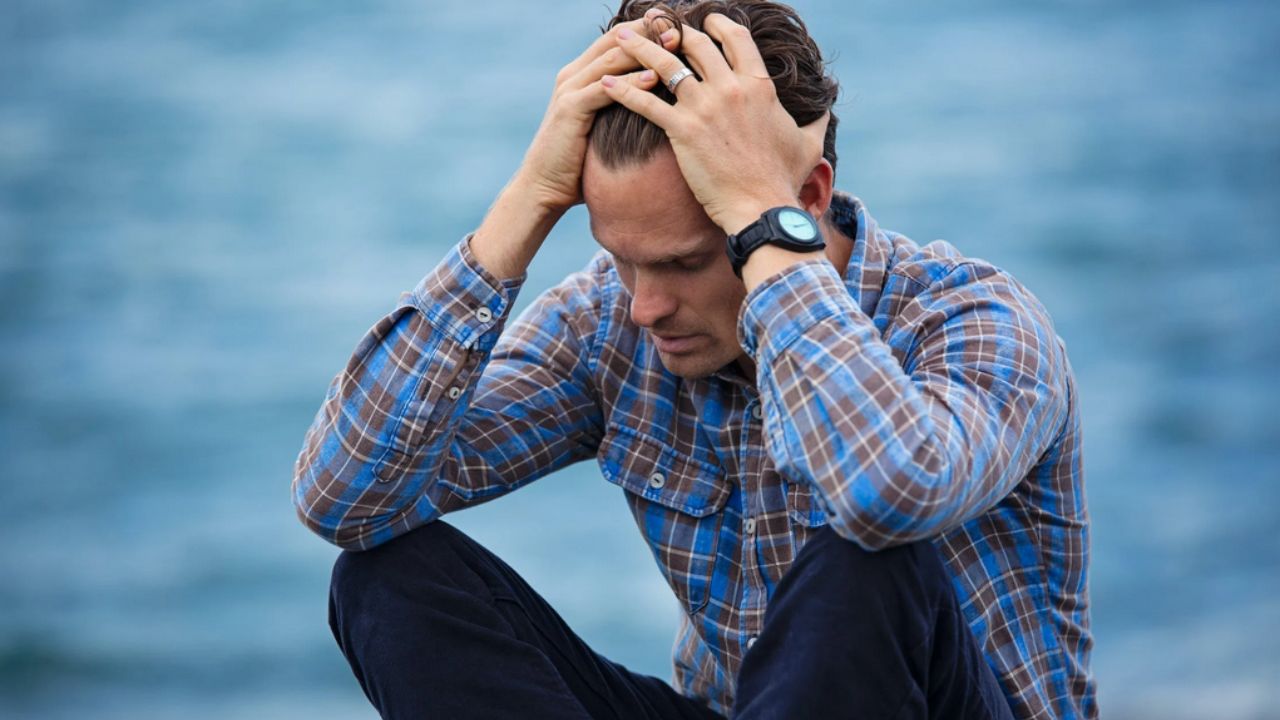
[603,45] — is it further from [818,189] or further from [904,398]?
[904,398]

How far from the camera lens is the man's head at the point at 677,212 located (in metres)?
2.11

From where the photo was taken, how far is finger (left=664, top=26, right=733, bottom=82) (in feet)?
6.85

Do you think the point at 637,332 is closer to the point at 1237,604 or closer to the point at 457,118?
the point at 1237,604

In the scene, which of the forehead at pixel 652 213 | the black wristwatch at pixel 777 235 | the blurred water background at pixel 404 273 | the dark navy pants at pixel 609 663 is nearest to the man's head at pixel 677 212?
the forehead at pixel 652 213

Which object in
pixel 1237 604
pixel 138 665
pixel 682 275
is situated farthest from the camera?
pixel 138 665

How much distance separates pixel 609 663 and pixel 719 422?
1.31 ft

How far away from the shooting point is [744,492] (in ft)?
7.56

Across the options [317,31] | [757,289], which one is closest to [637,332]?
[757,289]

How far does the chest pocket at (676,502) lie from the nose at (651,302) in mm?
295

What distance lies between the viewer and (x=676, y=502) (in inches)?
92.9

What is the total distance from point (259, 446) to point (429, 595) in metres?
7.07

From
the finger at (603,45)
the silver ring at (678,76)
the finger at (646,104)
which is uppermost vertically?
the finger at (603,45)

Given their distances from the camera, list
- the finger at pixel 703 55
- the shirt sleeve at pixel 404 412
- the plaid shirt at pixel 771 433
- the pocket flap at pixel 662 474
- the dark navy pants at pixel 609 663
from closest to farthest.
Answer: the dark navy pants at pixel 609 663
the plaid shirt at pixel 771 433
the finger at pixel 703 55
the shirt sleeve at pixel 404 412
the pocket flap at pixel 662 474

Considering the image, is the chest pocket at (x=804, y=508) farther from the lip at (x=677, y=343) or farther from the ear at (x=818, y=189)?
the ear at (x=818, y=189)
